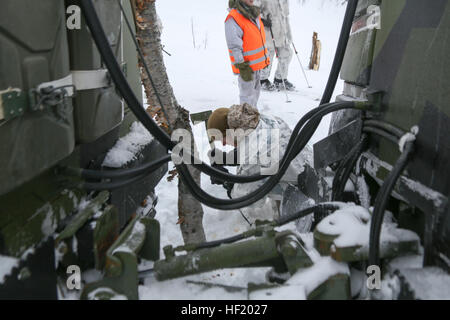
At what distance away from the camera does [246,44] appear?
19.6 ft

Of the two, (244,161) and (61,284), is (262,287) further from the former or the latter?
(244,161)

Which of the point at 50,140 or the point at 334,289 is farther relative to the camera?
the point at 50,140

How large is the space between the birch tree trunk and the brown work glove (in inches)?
118

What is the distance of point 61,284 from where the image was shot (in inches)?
55.9

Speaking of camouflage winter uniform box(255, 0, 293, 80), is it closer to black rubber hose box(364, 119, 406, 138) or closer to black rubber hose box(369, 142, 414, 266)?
black rubber hose box(364, 119, 406, 138)

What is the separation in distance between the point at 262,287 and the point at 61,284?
79 centimetres

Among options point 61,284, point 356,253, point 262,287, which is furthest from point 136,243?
point 356,253

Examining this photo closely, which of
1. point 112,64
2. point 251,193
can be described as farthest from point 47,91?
point 251,193

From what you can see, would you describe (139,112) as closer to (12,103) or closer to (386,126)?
(12,103)

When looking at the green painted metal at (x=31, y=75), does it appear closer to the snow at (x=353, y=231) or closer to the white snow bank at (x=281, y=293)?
the white snow bank at (x=281, y=293)

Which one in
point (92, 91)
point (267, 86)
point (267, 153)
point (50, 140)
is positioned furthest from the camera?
point (267, 86)

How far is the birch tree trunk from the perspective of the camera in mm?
2791

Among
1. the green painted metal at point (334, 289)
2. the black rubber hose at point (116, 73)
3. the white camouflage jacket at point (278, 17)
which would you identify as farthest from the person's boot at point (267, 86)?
the green painted metal at point (334, 289)

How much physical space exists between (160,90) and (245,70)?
3.19 m
